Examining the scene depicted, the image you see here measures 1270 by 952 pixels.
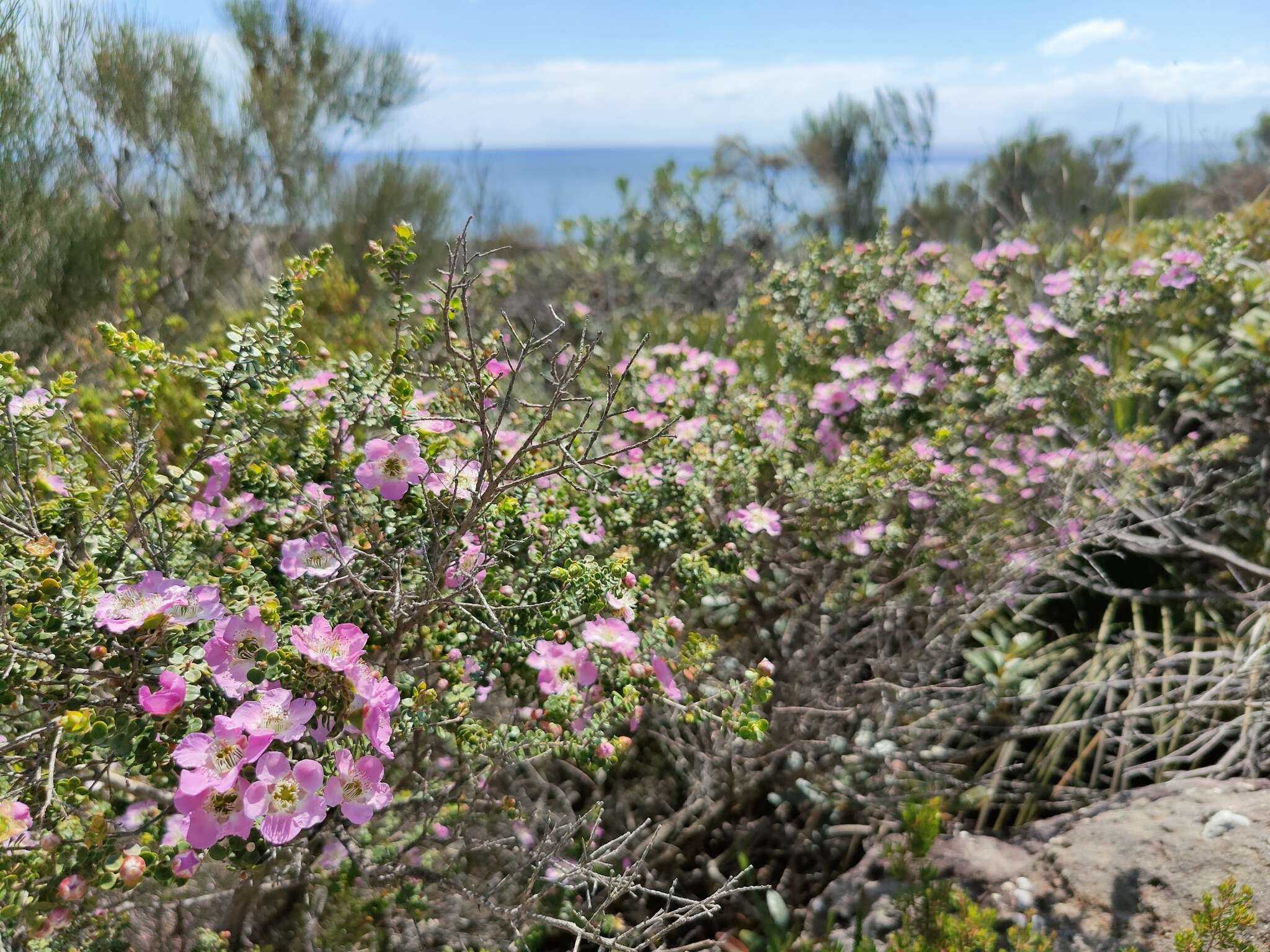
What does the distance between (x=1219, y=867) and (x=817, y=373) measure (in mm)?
1882

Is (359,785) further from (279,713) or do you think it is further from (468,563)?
(468,563)

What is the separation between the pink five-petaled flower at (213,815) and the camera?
1094mm

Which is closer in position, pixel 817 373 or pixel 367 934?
pixel 367 934

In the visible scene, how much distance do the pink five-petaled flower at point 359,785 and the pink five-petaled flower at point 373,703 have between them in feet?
0.15

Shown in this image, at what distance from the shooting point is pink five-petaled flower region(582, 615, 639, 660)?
1548 mm

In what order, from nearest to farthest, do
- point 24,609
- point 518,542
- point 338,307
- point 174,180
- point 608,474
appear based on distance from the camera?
1. point 24,609
2. point 518,542
3. point 608,474
4. point 338,307
5. point 174,180

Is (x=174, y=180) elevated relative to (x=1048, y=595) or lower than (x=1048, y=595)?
elevated

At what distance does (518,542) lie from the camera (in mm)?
1382

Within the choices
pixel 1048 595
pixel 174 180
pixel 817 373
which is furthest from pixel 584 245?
pixel 1048 595

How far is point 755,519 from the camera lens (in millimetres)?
2053

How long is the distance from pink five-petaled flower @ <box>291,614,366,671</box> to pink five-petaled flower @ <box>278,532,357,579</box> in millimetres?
192

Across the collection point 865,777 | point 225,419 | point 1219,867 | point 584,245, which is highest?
point 584,245

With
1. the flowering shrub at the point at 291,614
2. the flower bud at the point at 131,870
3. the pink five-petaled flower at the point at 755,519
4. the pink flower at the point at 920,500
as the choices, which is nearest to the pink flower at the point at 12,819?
the flowering shrub at the point at 291,614

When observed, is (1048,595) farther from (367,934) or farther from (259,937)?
(259,937)
